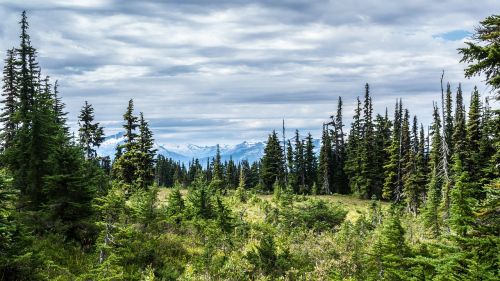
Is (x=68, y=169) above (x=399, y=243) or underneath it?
above

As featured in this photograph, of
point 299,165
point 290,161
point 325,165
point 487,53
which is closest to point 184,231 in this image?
point 487,53

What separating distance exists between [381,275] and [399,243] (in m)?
1.26

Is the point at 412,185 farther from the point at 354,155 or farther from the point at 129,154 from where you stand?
the point at 129,154

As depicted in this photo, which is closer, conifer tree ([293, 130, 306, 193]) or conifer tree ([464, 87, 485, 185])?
conifer tree ([464, 87, 485, 185])

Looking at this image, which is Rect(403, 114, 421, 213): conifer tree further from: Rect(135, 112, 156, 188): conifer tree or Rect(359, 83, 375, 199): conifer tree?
Rect(135, 112, 156, 188): conifer tree

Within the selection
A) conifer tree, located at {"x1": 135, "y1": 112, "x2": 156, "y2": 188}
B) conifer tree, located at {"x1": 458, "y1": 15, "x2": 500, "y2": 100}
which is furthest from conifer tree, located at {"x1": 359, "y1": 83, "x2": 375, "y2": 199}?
conifer tree, located at {"x1": 458, "y1": 15, "x2": 500, "y2": 100}

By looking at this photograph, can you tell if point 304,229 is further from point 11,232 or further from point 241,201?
point 241,201

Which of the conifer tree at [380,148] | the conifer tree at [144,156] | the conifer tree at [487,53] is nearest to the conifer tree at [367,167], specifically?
the conifer tree at [380,148]

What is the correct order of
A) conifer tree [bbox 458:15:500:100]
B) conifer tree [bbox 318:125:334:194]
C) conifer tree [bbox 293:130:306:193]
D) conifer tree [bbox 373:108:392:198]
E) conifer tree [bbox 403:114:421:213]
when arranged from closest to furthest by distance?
conifer tree [bbox 458:15:500:100] → conifer tree [bbox 403:114:421:213] → conifer tree [bbox 373:108:392:198] → conifer tree [bbox 318:125:334:194] → conifer tree [bbox 293:130:306:193]

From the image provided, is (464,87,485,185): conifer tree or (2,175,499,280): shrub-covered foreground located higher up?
(464,87,485,185): conifer tree

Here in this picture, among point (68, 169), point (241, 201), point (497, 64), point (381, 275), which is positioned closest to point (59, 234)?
point (68, 169)

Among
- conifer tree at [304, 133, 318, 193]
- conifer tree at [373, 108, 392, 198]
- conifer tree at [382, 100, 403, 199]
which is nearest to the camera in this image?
conifer tree at [382, 100, 403, 199]

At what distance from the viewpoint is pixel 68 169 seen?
16625mm

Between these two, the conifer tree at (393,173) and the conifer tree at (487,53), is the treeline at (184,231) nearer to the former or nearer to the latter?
the conifer tree at (487,53)
